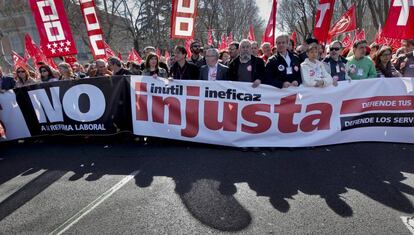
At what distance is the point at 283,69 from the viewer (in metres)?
5.41

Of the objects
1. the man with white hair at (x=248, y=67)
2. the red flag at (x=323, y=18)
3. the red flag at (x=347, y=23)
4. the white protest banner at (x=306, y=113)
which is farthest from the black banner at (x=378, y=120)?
the red flag at (x=347, y=23)

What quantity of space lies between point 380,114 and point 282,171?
2.27 metres

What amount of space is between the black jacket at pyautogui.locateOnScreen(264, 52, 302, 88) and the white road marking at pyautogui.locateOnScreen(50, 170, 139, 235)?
8.85 ft

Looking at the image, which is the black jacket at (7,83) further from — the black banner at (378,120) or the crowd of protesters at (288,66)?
the black banner at (378,120)

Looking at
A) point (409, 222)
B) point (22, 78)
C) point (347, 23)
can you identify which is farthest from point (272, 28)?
point (409, 222)

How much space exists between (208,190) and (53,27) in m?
5.61

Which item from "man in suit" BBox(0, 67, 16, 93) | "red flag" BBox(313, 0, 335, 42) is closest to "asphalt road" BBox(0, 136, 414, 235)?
"man in suit" BBox(0, 67, 16, 93)

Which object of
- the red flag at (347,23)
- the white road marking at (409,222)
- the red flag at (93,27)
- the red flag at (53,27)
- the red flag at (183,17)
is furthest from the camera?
the red flag at (347,23)

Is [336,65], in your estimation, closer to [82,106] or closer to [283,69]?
[283,69]

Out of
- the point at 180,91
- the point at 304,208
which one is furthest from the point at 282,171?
the point at 180,91

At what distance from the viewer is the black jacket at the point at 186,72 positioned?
608 centimetres

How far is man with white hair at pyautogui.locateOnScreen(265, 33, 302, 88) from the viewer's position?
17.6 feet

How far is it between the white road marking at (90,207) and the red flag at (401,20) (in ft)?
17.8

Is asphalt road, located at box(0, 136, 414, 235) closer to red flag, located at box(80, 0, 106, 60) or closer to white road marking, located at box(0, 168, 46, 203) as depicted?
white road marking, located at box(0, 168, 46, 203)
